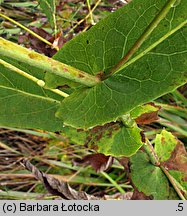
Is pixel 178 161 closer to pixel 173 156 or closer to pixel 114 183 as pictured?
pixel 173 156

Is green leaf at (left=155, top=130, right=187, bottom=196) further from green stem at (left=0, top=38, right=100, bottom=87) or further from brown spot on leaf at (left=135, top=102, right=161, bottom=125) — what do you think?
green stem at (left=0, top=38, right=100, bottom=87)

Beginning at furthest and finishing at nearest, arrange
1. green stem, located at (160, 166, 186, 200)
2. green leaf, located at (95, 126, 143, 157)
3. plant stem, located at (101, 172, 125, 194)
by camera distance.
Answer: plant stem, located at (101, 172, 125, 194) < green stem, located at (160, 166, 186, 200) < green leaf, located at (95, 126, 143, 157)

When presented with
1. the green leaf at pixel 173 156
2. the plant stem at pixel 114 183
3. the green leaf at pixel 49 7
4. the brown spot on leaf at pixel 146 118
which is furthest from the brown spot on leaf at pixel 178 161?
the plant stem at pixel 114 183

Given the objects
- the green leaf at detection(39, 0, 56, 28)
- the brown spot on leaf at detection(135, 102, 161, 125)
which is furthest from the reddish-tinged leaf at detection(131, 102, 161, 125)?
the green leaf at detection(39, 0, 56, 28)

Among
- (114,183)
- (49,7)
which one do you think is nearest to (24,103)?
(49,7)

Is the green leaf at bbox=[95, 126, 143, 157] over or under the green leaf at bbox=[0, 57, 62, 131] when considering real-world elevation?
under
